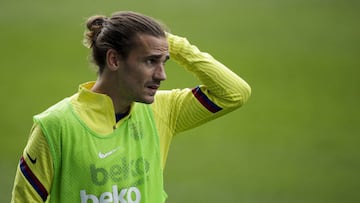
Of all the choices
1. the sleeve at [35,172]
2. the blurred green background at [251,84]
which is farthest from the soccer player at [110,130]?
the blurred green background at [251,84]

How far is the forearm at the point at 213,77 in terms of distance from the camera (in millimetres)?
1849

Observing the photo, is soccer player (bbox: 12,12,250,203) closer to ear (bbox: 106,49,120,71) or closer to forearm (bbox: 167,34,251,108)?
ear (bbox: 106,49,120,71)

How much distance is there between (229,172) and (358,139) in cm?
63

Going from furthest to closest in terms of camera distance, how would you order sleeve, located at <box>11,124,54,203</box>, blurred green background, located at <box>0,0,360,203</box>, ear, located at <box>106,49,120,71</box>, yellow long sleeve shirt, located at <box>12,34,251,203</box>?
blurred green background, located at <box>0,0,360,203</box>
yellow long sleeve shirt, located at <box>12,34,251,203</box>
ear, located at <box>106,49,120,71</box>
sleeve, located at <box>11,124,54,203</box>

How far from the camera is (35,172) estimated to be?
1595mm

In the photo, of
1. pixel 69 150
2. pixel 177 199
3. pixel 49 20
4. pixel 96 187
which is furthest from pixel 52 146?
pixel 49 20

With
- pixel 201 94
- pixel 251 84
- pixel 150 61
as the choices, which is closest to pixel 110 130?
pixel 150 61

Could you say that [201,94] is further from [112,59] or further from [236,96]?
[112,59]

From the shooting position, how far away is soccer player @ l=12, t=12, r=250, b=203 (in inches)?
63.1

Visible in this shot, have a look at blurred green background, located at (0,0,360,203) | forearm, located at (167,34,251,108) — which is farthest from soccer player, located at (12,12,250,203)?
blurred green background, located at (0,0,360,203)

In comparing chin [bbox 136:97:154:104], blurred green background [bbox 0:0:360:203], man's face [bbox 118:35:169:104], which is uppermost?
man's face [bbox 118:35:169:104]

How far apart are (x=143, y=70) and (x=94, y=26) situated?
18cm

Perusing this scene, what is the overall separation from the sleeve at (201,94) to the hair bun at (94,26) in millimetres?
202

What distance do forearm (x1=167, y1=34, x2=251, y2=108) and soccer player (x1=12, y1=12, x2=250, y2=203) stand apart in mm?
118
